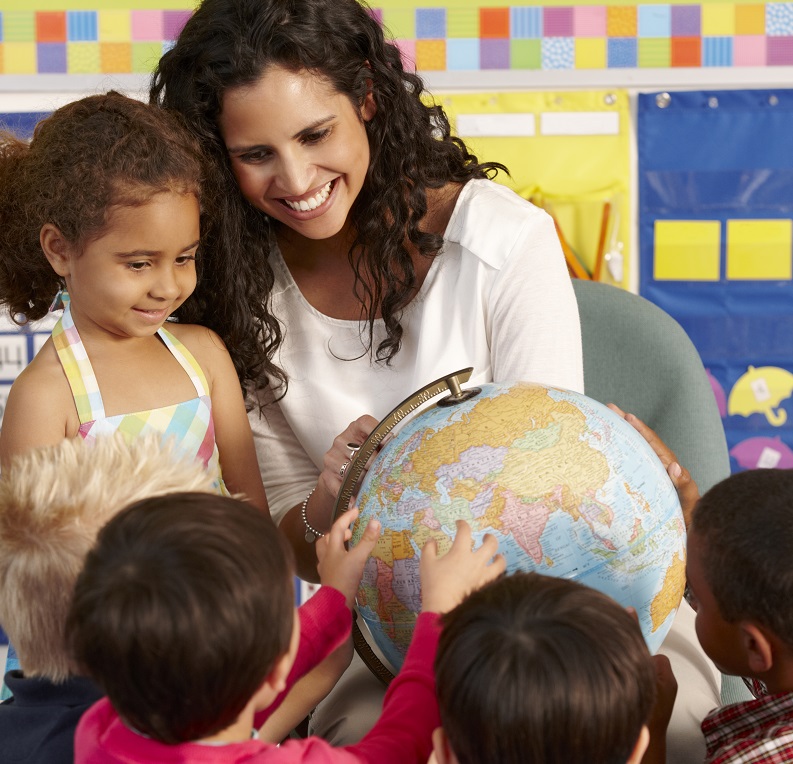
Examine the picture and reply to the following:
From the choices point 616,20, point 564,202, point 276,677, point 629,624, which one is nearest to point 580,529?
point 629,624

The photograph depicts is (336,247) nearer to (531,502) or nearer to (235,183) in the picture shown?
(235,183)

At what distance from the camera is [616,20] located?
3.10m

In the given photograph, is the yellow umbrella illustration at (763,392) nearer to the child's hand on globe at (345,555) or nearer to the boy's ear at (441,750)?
the child's hand on globe at (345,555)

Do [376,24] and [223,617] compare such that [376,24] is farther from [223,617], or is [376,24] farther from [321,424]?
[223,617]

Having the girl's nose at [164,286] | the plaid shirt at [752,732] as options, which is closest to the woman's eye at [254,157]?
the girl's nose at [164,286]

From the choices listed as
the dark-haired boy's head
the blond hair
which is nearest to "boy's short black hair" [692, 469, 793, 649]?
the dark-haired boy's head

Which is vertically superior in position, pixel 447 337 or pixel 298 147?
pixel 298 147

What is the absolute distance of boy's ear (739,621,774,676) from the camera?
3.60 feet

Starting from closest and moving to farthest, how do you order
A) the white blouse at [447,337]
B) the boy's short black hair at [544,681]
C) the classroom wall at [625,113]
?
the boy's short black hair at [544,681] < the white blouse at [447,337] < the classroom wall at [625,113]

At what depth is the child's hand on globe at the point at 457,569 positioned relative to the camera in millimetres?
1024

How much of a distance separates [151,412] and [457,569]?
668 mm

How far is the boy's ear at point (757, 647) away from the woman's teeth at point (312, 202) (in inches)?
36.2

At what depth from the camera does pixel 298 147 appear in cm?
157

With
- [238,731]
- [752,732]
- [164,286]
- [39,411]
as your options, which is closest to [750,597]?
[752,732]
